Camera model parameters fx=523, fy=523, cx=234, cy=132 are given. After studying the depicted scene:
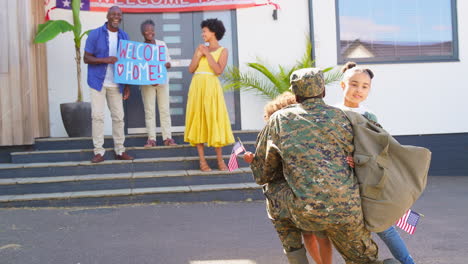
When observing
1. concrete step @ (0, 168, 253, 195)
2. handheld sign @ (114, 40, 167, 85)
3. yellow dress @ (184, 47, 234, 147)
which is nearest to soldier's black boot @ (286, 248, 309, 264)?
yellow dress @ (184, 47, 234, 147)

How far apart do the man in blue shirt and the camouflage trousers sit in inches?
176

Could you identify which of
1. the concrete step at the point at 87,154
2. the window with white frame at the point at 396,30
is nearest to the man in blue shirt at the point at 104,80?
the concrete step at the point at 87,154

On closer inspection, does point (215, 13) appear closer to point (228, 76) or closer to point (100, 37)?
point (228, 76)

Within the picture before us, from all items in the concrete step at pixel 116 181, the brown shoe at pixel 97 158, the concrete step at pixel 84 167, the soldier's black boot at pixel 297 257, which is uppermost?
the brown shoe at pixel 97 158

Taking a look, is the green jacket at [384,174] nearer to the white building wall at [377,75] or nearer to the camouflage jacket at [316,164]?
the camouflage jacket at [316,164]

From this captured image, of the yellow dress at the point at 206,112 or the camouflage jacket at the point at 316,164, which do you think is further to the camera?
the yellow dress at the point at 206,112

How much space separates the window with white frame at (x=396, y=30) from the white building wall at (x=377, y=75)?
0.21 m

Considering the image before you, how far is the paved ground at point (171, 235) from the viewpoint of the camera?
14.6 ft

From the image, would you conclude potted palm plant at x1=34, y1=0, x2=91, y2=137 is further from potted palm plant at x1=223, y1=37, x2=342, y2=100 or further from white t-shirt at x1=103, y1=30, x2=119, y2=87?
potted palm plant at x1=223, y1=37, x2=342, y2=100

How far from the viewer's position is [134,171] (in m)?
7.50

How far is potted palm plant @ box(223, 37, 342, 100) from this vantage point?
9094 mm

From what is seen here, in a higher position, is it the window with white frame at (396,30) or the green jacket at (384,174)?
the window with white frame at (396,30)

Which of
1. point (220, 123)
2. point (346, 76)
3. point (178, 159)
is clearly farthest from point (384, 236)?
point (178, 159)

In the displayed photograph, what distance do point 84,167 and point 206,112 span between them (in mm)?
1916
